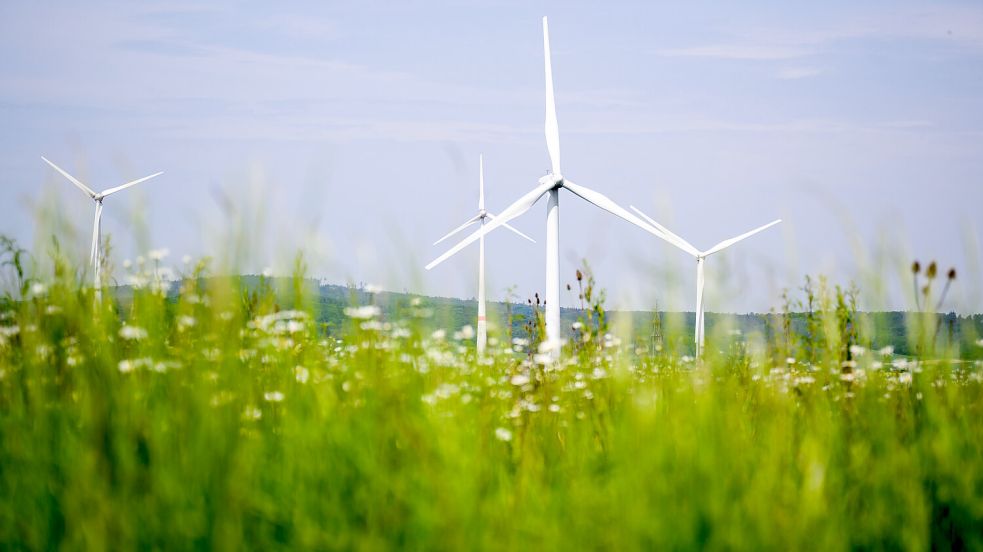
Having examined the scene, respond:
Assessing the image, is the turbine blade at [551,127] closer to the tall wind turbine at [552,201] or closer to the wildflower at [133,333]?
the tall wind turbine at [552,201]

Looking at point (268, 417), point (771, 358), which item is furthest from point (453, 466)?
point (771, 358)

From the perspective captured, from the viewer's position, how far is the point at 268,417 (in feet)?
19.7

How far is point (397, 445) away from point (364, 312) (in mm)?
1360

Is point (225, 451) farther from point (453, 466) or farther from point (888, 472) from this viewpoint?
point (888, 472)

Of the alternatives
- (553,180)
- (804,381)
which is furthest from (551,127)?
(804,381)

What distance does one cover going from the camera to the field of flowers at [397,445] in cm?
466

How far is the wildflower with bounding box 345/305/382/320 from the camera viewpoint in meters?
6.33

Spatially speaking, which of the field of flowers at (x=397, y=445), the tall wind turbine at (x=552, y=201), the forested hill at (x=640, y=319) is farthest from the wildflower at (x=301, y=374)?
the tall wind turbine at (x=552, y=201)

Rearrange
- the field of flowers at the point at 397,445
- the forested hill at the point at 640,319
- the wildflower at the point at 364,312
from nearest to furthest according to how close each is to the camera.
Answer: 1. the field of flowers at the point at 397,445
2. the forested hill at the point at 640,319
3. the wildflower at the point at 364,312

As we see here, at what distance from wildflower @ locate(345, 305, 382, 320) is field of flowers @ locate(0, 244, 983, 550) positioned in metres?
0.02

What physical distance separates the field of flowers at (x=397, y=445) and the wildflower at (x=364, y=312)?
2 centimetres

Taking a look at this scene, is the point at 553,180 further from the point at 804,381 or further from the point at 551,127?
the point at 804,381

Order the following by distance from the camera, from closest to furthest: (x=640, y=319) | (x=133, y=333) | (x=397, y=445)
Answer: (x=397, y=445) < (x=133, y=333) < (x=640, y=319)

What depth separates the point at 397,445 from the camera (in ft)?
17.2
